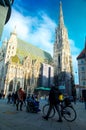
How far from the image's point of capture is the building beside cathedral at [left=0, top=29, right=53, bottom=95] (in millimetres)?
57956

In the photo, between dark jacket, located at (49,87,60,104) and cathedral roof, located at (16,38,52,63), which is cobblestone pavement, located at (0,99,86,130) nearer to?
dark jacket, located at (49,87,60,104)

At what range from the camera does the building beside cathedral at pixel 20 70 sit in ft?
190

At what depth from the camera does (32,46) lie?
3270 inches

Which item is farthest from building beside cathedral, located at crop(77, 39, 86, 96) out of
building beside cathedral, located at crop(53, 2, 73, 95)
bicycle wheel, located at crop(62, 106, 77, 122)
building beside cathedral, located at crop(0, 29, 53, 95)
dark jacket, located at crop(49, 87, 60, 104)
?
dark jacket, located at crop(49, 87, 60, 104)

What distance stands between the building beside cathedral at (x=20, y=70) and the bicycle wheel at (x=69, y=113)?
51.2 metres

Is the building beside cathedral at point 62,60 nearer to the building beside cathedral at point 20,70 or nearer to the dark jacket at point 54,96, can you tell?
the building beside cathedral at point 20,70

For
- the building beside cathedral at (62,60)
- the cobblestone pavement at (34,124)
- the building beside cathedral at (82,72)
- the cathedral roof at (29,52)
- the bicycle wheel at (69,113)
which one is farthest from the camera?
the cathedral roof at (29,52)

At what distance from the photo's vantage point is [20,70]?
62.9m

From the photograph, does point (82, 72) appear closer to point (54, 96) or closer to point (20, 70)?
point (20, 70)

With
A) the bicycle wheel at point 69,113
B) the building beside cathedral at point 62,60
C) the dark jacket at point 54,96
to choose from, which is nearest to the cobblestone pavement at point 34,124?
the bicycle wheel at point 69,113

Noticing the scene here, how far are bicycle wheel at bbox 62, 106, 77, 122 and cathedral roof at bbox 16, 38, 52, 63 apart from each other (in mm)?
63222

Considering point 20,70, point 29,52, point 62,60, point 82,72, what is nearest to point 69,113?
point 82,72

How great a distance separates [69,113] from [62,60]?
226 ft

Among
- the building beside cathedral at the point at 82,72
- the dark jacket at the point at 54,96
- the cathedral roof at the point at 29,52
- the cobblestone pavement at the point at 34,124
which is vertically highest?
the cathedral roof at the point at 29,52
